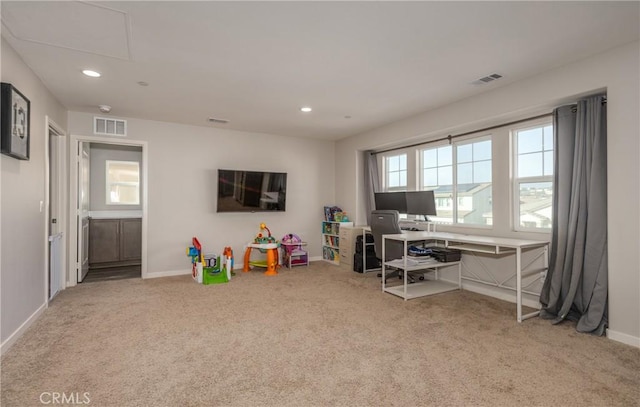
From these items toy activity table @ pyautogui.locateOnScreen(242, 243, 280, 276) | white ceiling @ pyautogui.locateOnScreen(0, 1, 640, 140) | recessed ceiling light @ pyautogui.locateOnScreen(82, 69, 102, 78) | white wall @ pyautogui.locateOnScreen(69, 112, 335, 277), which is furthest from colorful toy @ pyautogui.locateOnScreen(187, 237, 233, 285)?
recessed ceiling light @ pyautogui.locateOnScreen(82, 69, 102, 78)

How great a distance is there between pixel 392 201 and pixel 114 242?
4.92 meters

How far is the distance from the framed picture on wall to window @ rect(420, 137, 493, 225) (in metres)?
4.64

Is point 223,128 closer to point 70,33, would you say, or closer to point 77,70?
point 77,70

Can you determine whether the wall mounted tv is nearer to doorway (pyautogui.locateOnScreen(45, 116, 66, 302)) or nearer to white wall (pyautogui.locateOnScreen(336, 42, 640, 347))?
doorway (pyautogui.locateOnScreen(45, 116, 66, 302))

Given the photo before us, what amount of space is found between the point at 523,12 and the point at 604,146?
1.49 meters

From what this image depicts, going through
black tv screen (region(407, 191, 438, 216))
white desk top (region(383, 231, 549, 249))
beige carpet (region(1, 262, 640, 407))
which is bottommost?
beige carpet (region(1, 262, 640, 407))

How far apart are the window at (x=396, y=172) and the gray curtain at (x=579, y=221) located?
2.32 meters

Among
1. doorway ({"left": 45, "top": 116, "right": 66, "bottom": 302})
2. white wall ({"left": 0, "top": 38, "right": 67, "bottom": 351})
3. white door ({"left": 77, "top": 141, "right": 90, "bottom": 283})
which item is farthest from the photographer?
white door ({"left": 77, "top": 141, "right": 90, "bottom": 283})

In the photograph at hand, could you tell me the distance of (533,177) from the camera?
3.54m

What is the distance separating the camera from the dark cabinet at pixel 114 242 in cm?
559

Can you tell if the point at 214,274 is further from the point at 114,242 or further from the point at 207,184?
the point at 114,242

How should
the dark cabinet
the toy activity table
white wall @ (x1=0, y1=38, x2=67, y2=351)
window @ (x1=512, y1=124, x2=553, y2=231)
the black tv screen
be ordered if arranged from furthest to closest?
the dark cabinet, the toy activity table, the black tv screen, window @ (x1=512, y1=124, x2=553, y2=231), white wall @ (x1=0, y1=38, x2=67, y2=351)

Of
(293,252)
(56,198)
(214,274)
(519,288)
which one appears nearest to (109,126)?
(56,198)

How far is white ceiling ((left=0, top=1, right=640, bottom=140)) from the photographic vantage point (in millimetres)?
2115
